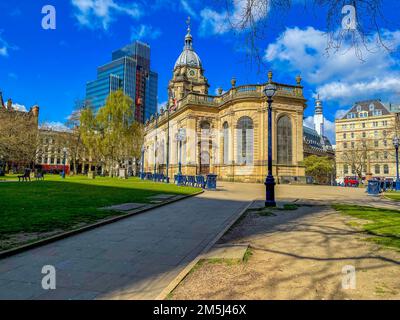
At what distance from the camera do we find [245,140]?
39688 mm

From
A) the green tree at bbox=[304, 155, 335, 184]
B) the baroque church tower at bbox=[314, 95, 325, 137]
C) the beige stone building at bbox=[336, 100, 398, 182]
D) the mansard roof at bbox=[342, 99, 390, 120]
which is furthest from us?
the baroque church tower at bbox=[314, 95, 325, 137]

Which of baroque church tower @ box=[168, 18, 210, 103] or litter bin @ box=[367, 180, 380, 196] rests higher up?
baroque church tower @ box=[168, 18, 210, 103]

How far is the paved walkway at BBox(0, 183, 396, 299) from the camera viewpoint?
11.9 ft

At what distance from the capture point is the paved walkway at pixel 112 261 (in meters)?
3.64

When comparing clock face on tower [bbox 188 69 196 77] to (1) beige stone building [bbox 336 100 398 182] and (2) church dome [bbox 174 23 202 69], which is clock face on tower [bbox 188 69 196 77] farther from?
(1) beige stone building [bbox 336 100 398 182]

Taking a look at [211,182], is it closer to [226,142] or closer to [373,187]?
[373,187]

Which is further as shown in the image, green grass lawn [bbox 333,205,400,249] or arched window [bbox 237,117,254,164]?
arched window [bbox 237,117,254,164]

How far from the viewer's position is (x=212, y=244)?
5766 millimetres

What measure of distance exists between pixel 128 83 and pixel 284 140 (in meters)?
126

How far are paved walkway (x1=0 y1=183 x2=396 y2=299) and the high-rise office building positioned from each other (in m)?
124

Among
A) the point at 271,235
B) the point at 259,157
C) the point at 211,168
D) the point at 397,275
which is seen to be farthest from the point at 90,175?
the point at 397,275

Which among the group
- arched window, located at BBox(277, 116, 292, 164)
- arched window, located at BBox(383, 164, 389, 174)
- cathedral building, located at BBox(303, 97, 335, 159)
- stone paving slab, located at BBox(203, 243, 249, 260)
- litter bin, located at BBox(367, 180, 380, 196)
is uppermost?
cathedral building, located at BBox(303, 97, 335, 159)

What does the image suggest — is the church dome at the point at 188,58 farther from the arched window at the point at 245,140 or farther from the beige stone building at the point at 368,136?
the beige stone building at the point at 368,136

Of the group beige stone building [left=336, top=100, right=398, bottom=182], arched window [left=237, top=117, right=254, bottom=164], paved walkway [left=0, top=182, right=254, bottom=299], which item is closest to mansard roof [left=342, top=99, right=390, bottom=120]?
beige stone building [left=336, top=100, right=398, bottom=182]
